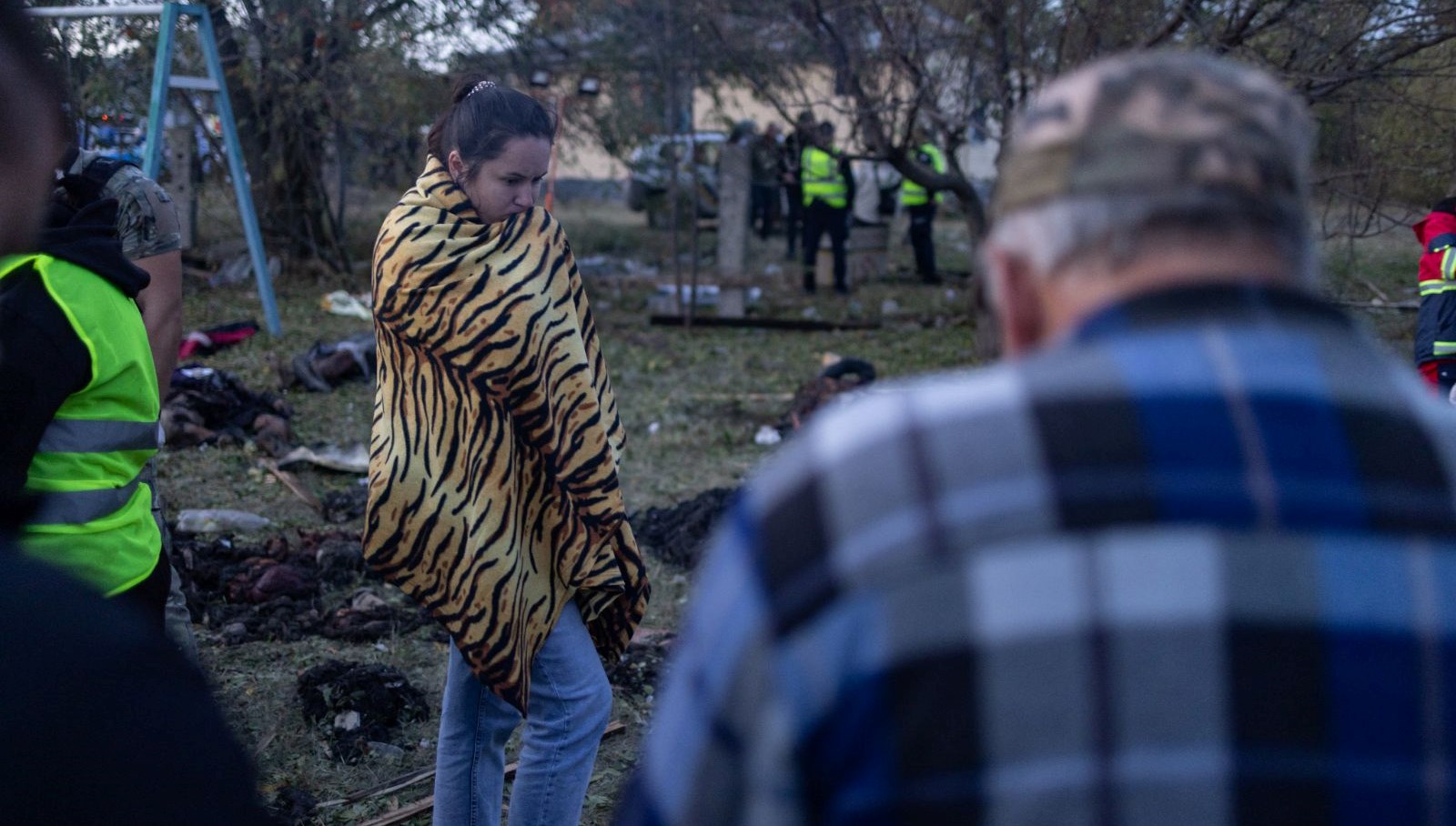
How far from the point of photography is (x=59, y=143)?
56.9 inches

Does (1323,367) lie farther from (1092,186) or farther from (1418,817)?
(1418,817)

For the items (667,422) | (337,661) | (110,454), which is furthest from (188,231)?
(110,454)

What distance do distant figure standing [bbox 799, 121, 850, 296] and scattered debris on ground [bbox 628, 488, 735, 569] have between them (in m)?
7.77

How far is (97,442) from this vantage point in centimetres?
253

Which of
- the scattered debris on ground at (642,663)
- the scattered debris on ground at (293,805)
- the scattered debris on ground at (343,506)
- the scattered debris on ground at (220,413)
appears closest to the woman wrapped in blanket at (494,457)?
the scattered debris on ground at (293,805)

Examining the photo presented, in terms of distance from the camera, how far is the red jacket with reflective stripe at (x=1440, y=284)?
242 inches

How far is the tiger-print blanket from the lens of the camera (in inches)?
107

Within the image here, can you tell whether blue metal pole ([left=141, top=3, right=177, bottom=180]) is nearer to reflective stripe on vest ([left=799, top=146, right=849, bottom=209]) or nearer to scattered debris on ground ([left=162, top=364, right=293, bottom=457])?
scattered debris on ground ([left=162, top=364, right=293, bottom=457])

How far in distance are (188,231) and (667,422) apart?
559 cm

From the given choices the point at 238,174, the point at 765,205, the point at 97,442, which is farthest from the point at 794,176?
the point at 97,442

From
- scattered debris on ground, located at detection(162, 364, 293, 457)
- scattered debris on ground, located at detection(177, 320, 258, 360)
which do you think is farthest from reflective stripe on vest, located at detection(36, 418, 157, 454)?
scattered debris on ground, located at detection(177, 320, 258, 360)

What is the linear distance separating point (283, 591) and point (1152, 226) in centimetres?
496

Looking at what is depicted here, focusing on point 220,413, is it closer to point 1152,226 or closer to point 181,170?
point 181,170

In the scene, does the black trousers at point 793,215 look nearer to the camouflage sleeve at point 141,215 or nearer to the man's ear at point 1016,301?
the camouflage sleeve at point 141,215
